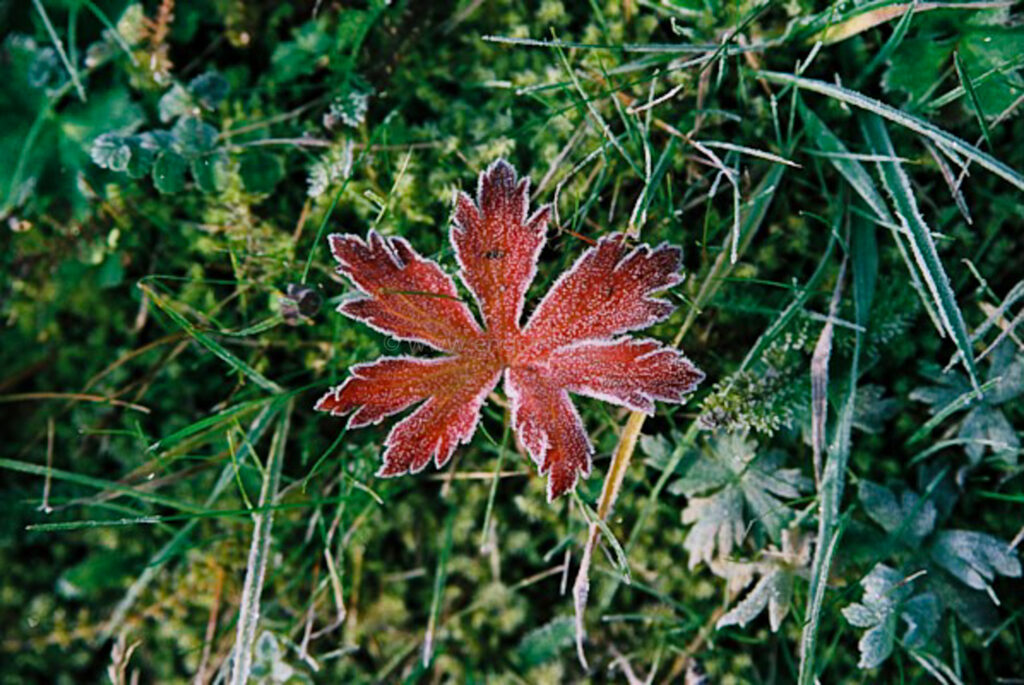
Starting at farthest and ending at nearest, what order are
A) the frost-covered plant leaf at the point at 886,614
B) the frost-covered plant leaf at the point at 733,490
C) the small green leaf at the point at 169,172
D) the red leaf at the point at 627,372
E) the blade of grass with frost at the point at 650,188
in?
the small green leaf at the point at 169,172, the frost-covered plant leaf at the point at 733,490, the frost-covered plant leaf at the point at 886,614, the blade of grass with frost at the point at 650,188, the red leaf at the point at 627,372

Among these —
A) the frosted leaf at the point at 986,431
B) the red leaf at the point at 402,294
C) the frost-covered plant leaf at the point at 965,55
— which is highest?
the frost-covered plant leaf at the point at 965,55

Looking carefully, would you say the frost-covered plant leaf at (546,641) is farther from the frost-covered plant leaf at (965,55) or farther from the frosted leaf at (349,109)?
the frost-covered plant leaf at (965,55)

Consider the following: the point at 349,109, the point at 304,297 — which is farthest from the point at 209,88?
the point at 304,297

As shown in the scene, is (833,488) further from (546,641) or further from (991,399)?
(546,641)

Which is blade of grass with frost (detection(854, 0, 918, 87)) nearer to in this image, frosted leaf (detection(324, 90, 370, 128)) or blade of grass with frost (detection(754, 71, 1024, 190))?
blade of grass with frost (detection(754, 71, 1024, 190))

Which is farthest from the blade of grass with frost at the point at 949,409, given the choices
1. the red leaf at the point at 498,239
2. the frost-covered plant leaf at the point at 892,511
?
the red leaf at the point at 498,239

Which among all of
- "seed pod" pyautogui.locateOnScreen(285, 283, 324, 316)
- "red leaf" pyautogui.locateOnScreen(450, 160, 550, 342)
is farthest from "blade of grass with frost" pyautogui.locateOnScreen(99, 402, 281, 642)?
"red leaf" pyautogui.locateOnScreen(450, 160, 550, 342)
